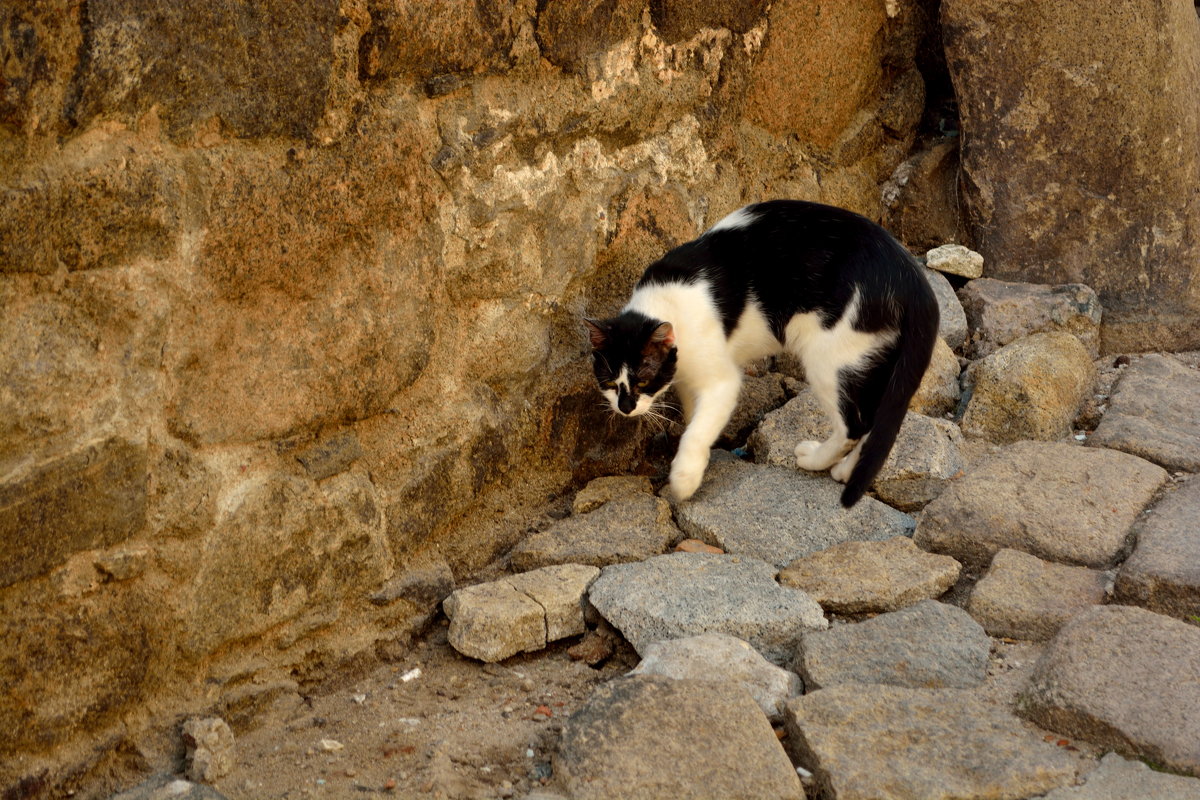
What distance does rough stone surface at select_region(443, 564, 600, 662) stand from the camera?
2584 mm

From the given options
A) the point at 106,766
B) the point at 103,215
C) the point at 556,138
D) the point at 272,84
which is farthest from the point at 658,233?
the point at 106,766

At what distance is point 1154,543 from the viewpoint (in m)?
2.73

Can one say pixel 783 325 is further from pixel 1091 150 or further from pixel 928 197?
pixel 1091 150

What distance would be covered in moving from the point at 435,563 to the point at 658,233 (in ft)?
4.22

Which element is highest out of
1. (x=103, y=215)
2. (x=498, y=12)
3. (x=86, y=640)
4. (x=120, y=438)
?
(x=498, y=12)

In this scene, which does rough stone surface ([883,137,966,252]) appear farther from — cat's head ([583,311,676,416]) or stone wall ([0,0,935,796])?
cat's head ([583,311,676,416])

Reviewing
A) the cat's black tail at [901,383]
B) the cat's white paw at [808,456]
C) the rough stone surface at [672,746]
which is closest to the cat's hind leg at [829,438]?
the cat's white paw at [808,456]

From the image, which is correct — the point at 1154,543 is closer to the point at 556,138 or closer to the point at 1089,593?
the point at 1089,593

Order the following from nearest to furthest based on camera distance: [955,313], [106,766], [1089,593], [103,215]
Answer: [103,215] < [106,766] < [1089,593] < [955,313]

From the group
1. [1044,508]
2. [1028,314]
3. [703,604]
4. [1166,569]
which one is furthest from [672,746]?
[1028,314]

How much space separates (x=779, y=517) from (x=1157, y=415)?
139cm

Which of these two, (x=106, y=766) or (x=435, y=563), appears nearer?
(x=106, y=766)

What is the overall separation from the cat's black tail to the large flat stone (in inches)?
68.1

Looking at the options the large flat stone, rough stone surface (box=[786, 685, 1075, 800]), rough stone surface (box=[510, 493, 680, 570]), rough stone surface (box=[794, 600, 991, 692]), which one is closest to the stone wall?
the large flat stone
